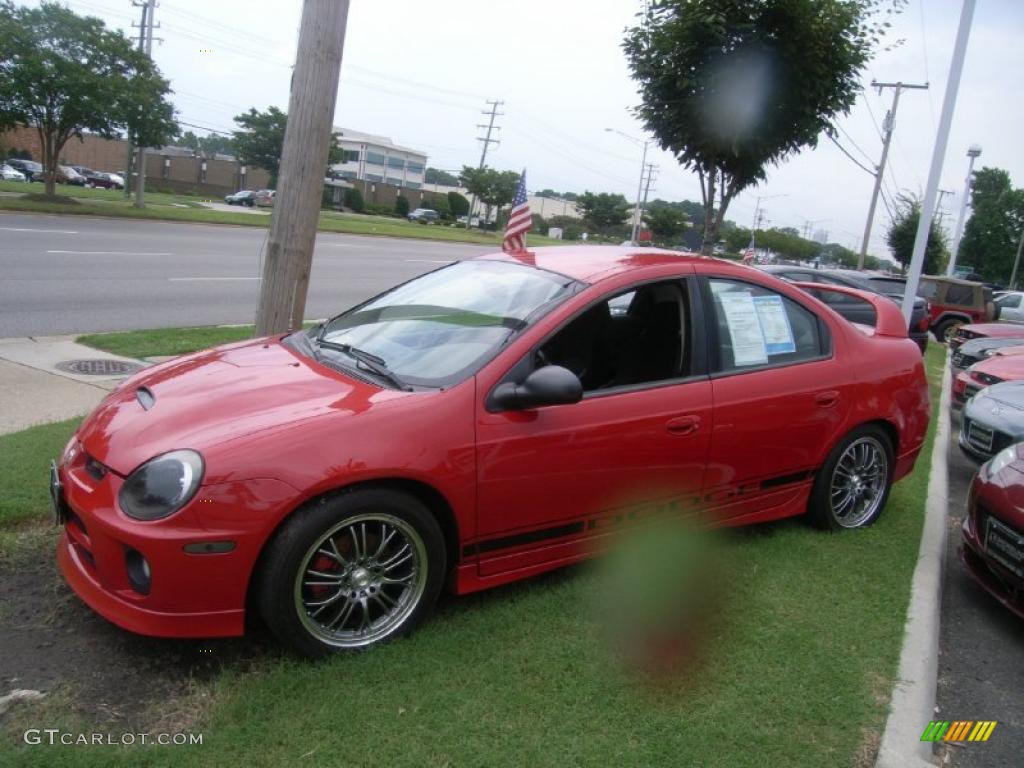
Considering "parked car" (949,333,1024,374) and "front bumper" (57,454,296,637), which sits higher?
"parked car" (949,333,1024,374)

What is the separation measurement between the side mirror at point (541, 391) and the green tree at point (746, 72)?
772 centimetres

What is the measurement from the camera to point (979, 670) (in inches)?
144

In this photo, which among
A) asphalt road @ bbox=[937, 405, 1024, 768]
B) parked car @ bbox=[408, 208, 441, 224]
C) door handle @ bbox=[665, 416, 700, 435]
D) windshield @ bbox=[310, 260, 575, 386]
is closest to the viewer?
asphalt road @ bbox=[937, 405, 1024, 768]

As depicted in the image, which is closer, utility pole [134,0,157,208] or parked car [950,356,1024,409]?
parked car [950,356,1024,409]

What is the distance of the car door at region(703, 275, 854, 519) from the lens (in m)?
3.98

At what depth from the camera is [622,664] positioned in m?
3.12

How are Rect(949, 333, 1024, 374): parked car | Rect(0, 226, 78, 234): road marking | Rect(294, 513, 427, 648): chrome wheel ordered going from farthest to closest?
Rect(0, 226, 78, 234): road marking, Rect(949, 333, 1024, 374): parked car, Rect(294, 513, 427, 648): chrome wheel

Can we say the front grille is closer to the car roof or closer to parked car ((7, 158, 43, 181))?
the car roof

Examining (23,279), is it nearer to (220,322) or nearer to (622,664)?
(220,322)

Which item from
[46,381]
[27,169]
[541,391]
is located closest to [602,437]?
[541,391]

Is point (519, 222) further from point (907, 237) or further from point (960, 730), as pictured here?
point (907, 237)

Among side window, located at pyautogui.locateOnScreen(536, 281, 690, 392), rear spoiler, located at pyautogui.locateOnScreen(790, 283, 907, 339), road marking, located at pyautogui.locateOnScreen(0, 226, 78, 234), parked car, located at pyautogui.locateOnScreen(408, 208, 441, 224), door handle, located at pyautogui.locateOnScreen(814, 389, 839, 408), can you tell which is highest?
parked car, located at pyautogui.locateOnScreen(408, 208, 441, 224)

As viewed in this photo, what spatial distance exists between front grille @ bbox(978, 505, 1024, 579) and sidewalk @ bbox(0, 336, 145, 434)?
5647 millimetres

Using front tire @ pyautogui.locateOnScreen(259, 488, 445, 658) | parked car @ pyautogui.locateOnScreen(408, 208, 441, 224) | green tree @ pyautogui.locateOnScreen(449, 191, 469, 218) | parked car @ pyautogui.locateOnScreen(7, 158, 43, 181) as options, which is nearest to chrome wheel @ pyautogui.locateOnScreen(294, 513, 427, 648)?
front tire @ pyautogui.locateOnScreen(259, 488, 445, 658)
